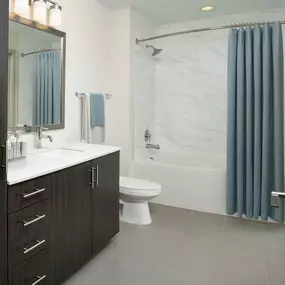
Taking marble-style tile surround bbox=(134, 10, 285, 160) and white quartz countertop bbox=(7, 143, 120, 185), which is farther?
marble-style tile surround bbox=(134, 10, 285, 160)

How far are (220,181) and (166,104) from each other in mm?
1518

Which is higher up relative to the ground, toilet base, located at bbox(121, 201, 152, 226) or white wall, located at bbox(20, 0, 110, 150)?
white wall, located at bbox(20, 0, 110, 150)

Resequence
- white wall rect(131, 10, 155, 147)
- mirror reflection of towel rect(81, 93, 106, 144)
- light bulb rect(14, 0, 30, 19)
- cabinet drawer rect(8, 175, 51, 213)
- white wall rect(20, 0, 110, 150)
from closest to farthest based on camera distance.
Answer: cabinet drawer rect(8, 175, 51, 213)
light bulb rect(14, 0, 30, 19)
white wall rect(20, 0, 110, 150)
mirror reflection of towel rect(81, 93, 106, 144)
white wall rect(131, 10, 155, 147)

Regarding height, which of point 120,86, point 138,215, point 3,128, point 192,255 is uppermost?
point 120,86

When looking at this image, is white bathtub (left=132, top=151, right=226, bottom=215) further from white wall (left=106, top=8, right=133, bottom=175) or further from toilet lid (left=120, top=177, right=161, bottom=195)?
toilet lid (left=120, top=177, right=161, bottom=195)

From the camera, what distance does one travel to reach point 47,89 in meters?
2.46

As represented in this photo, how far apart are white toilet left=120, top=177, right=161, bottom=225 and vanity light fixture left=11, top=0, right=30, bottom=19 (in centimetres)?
169

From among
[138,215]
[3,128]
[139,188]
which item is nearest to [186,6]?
[139,188]

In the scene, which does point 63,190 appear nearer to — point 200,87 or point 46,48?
point 46,48

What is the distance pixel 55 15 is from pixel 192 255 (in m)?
2.24

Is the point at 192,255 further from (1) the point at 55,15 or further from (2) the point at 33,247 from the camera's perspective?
(1) the point at 55,15

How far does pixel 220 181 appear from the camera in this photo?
10.2 feet

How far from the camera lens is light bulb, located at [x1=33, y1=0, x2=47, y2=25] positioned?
224 cm

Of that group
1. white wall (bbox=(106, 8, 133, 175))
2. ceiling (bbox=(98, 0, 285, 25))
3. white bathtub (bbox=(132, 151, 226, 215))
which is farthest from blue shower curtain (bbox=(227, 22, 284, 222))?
white wall (bbox=(106, 8, 133, 175))
